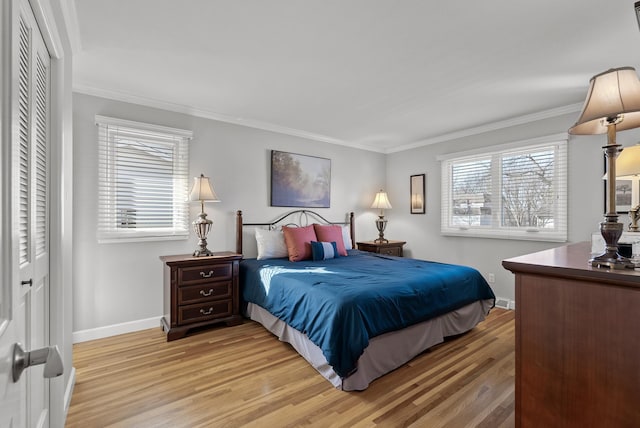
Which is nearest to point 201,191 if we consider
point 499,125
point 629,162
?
Answer: point 629,162

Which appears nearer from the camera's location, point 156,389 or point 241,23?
point 241,23

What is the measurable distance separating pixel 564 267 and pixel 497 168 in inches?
132

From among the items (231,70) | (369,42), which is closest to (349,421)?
(369,42)

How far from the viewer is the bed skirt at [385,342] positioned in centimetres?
218

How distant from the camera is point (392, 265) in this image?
3.33 metres

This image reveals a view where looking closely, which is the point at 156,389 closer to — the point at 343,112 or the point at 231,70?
the point at 231,70

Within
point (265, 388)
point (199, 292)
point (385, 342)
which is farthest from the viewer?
point (199, 292)

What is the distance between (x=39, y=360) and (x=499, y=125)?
4.57 m

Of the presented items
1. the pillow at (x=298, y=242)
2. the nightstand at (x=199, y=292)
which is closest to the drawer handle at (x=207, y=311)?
the nightstand at (x=199, y=292)

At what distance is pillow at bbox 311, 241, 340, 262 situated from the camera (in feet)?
Answer: 12.1

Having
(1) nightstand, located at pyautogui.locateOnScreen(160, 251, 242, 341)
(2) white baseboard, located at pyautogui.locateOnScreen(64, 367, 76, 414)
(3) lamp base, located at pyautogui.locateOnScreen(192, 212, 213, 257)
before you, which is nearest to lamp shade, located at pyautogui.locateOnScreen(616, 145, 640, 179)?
(1) nightstand, located at pyautogui.locateOnScreen(160, 251, 242, 341)

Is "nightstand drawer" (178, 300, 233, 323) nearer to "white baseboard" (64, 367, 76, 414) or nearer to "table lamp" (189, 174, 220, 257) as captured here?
"table lamp" (189, 174, 220, 257)

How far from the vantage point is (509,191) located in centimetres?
392

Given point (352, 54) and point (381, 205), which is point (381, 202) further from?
point (352, 54)
